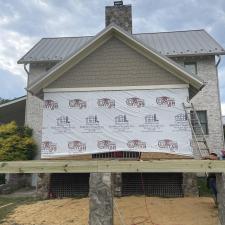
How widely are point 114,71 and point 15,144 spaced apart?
308 inches

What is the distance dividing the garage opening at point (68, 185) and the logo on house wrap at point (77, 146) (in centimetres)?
157

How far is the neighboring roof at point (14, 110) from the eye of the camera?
19.0 meters

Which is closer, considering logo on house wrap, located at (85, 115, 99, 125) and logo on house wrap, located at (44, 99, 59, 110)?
logo on house wrap, located at (85, 115, 99, 125)

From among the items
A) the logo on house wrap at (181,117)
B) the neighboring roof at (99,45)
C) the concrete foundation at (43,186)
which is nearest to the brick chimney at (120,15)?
the neighboring roof at (99,45)

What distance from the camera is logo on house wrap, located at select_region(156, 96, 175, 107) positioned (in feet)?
41.9

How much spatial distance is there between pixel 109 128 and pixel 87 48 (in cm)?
362

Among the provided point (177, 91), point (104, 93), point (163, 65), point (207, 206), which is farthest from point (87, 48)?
point (207, 206)

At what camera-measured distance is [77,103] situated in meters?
13.1

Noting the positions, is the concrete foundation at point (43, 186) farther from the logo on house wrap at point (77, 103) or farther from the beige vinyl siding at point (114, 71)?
the beige vinyl siding at point (114, 71)

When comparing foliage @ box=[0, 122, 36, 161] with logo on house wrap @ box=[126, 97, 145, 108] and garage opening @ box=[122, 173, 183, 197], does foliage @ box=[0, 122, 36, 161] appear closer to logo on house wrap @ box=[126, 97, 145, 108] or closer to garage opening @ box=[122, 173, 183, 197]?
garage opening @ box=[122, 173, 183, 197]

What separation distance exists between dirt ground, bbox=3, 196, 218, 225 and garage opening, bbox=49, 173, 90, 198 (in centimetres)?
105

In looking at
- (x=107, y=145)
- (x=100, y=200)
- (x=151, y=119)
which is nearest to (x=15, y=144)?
(x=107, y=145)

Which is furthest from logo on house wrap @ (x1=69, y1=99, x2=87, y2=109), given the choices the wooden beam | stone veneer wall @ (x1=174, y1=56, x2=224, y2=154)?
stone veneer wall @ (x1=174, y1=56, x2=224, y2=154)

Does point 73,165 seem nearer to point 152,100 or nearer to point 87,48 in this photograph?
point 152,100
